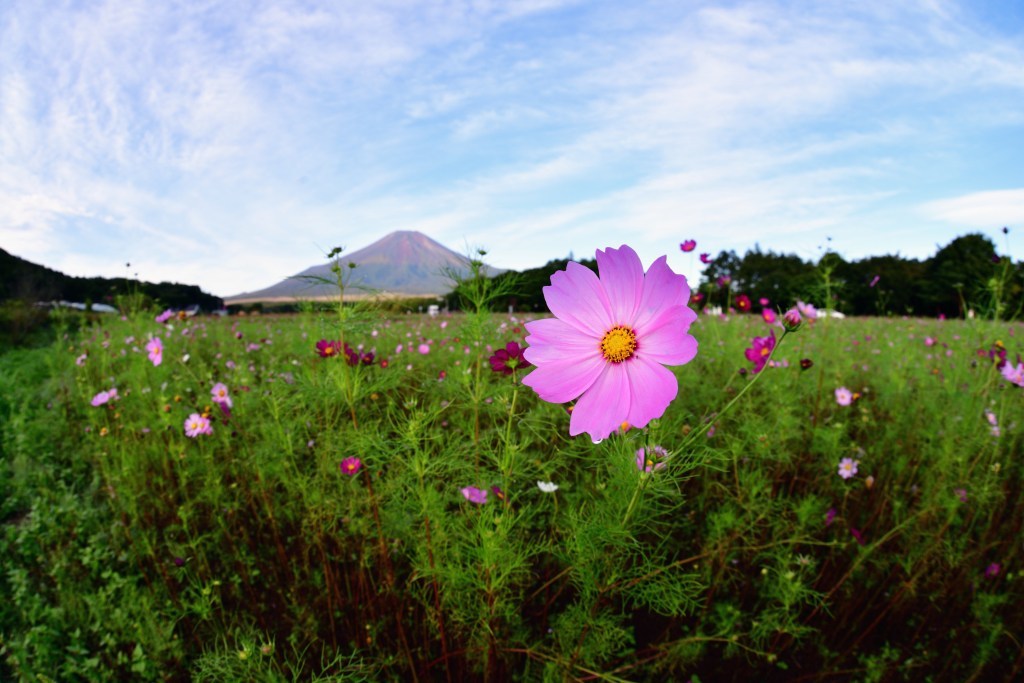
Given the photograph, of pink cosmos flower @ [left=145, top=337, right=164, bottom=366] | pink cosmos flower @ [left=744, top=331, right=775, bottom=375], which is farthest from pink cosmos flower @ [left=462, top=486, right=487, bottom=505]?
pink cosmos flower @ [left=145, top=337, right=164, bottom=366]

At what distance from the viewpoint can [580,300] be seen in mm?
770

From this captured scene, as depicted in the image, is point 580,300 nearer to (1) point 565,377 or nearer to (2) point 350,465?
(1) point 565,377

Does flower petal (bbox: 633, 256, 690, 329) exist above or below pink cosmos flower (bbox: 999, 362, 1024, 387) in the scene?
above

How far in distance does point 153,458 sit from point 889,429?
3563 mm

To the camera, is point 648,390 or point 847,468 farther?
point 847,468

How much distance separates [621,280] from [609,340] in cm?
9

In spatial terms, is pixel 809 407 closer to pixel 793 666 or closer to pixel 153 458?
pixel 793 666

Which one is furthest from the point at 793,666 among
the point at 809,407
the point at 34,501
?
the point at 34,501

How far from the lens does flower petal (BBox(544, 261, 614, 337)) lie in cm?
76

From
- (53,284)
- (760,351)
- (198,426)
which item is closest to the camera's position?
(760,351)

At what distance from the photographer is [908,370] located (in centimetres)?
364

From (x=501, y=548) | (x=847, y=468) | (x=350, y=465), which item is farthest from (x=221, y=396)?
(x=847, y=468)

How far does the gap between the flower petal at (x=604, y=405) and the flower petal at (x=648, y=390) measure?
1 centimetres

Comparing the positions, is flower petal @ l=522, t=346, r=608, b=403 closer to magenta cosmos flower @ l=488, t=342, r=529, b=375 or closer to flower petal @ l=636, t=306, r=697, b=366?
flower petal @ l=636, t=306, r=697, b=366
